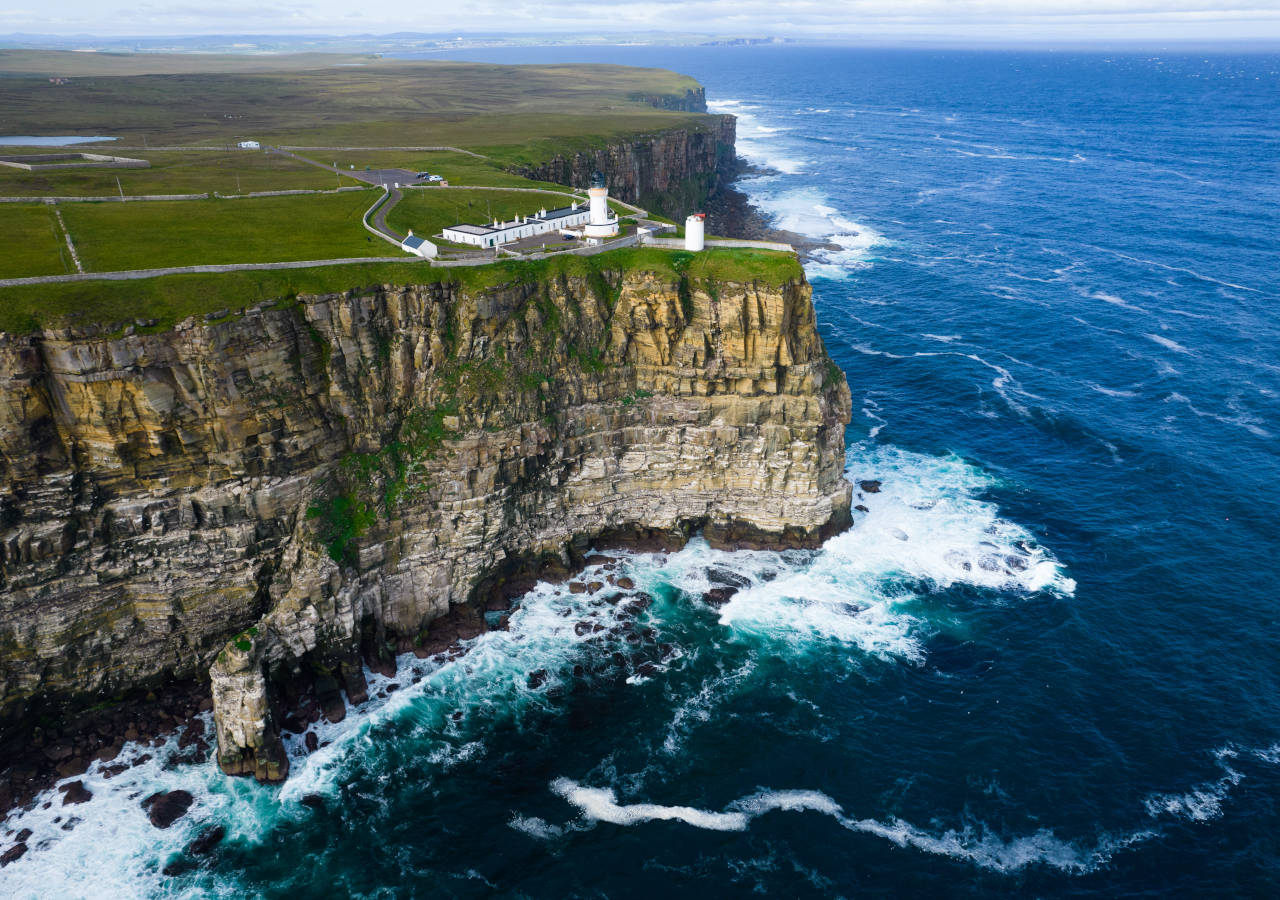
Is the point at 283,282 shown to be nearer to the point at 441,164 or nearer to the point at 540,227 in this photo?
the point at 540,227

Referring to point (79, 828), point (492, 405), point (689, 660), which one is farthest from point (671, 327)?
point (79, 828)

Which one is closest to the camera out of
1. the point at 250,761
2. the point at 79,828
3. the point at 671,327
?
the point at 79,828

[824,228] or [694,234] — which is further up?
[694,234]

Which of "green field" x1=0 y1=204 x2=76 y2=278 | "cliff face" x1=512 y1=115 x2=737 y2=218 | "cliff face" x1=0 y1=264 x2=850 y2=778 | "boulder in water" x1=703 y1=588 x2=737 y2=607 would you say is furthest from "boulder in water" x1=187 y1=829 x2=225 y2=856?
"cliff face" x1=512 y1=115 x2=737 y2=218

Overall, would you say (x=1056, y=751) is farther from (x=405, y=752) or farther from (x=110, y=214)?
(x=110, y=214)

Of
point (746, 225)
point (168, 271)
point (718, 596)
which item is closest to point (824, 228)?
point (746, 225)

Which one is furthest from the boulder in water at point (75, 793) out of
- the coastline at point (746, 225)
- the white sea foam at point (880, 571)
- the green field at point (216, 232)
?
the coastline at point (746, 225)
